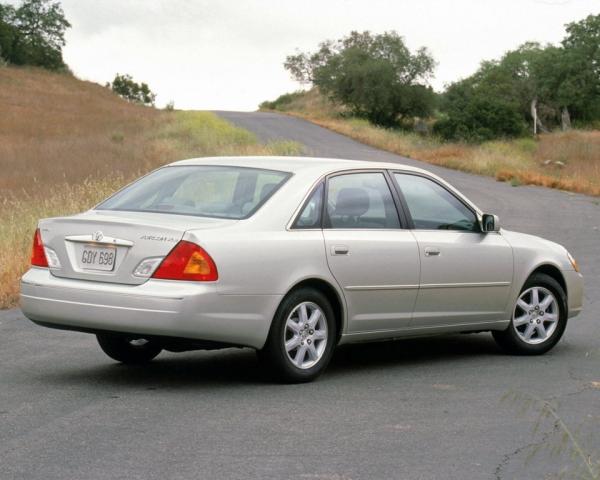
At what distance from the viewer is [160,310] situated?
7.68 meters

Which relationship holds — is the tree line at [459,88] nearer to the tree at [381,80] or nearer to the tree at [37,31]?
the tree at [381,80]

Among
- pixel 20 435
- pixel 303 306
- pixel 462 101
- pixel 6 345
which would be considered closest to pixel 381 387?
pixel 303 306

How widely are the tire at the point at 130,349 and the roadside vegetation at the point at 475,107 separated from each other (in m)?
25.5

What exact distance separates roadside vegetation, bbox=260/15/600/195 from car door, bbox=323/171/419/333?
25.0m

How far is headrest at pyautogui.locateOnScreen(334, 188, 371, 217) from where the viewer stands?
8.84 m

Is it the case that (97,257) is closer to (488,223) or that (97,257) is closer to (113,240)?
(113,240)

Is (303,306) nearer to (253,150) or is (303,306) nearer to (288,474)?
(288,474)

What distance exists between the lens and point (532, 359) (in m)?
9.95

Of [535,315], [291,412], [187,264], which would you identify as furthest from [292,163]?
[535,315]

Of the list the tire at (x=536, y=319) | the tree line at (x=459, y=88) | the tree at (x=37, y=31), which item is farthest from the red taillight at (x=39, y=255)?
the tree at (x=37, y=31)

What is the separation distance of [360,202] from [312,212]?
→ 1.75 ft

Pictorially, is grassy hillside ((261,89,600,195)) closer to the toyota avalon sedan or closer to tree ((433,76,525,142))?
tree ((433,76,525,142))

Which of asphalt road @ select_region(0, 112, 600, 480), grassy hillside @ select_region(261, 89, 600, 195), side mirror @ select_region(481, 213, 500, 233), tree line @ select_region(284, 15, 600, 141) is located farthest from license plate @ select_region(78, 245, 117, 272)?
tree line @ select_region(284, 15, 600, 141)

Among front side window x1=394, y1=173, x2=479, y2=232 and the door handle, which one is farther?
front side window x1=394, y1=173, x2=479, y2=232
